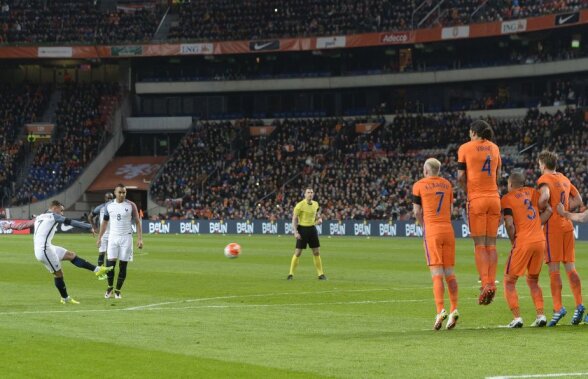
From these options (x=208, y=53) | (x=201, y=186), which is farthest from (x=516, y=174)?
(x=208, y=53)

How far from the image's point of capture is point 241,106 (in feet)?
301

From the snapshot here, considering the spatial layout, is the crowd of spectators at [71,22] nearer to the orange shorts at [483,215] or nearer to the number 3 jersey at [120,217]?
the number 3 jersey at [120,217]

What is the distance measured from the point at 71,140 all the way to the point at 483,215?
74.0 m

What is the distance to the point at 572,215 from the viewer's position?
48.9 ft

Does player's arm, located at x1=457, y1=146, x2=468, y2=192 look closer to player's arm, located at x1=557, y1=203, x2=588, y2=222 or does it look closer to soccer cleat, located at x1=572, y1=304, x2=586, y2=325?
player's arm, located at x1=557, y1=203, x2=588, y2=222

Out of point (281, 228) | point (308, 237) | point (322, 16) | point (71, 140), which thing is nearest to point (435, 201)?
point (308, 237)

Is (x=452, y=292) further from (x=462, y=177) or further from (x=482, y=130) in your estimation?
Answer: (x=482, y=130)

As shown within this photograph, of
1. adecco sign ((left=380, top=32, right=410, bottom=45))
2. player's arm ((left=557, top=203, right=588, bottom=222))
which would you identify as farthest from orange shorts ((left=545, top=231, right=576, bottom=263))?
adecco sign ((left=380, top=32, right=410, bottom=45))

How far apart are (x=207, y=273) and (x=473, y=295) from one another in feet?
35.9

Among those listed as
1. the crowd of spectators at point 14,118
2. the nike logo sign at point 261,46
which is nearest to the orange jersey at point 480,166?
the crowd of spectators at point 14,118

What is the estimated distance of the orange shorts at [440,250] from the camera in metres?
15.6

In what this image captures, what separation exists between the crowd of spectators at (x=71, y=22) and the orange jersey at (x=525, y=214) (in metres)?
76.2

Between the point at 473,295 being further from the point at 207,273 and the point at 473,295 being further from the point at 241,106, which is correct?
the point at 241,106

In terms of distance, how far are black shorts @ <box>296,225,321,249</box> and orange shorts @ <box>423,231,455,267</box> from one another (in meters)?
13.7
